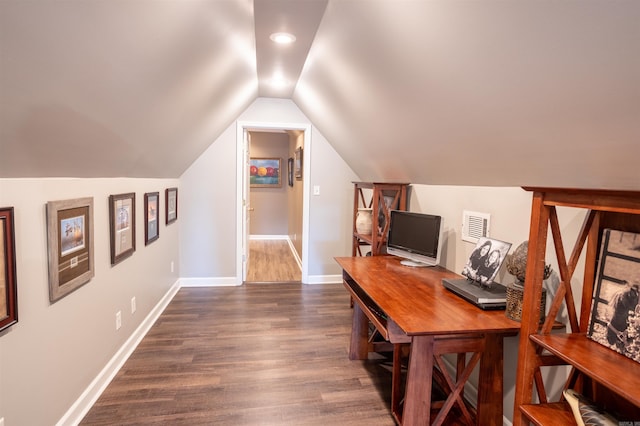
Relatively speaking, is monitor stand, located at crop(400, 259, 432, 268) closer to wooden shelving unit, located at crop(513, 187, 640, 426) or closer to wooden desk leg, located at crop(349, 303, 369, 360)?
wooden desk leg, located at crop(349, 303, 369, 360)

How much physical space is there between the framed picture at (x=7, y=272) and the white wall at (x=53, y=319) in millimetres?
48

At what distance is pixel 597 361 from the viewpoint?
3.41ft

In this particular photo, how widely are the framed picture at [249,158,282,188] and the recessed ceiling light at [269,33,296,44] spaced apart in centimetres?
491

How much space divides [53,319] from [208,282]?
251cm

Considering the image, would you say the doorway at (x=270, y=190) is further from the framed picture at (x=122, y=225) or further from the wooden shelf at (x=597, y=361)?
the wooden shelf at (x=597, y=361)

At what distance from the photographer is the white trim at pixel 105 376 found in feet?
5.77

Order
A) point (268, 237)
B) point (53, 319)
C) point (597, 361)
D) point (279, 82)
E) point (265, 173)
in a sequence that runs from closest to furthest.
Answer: point (597, 361) → point (53, 319) → point (279, 82) → point (265, 173) → point (268, 237)

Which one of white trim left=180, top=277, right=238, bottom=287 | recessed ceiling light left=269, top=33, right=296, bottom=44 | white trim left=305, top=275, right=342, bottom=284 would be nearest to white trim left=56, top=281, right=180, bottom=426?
white trim left=180, top=277, right=238, bottom=287

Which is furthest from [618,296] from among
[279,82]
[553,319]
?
[279,82]

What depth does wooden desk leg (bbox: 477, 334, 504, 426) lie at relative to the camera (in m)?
1.58

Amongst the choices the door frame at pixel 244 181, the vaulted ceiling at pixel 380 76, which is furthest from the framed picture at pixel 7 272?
the door frame at pixel 244 181

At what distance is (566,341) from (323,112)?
258 cm

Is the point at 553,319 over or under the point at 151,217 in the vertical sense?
under

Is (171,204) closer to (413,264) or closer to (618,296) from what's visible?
(413,264)
